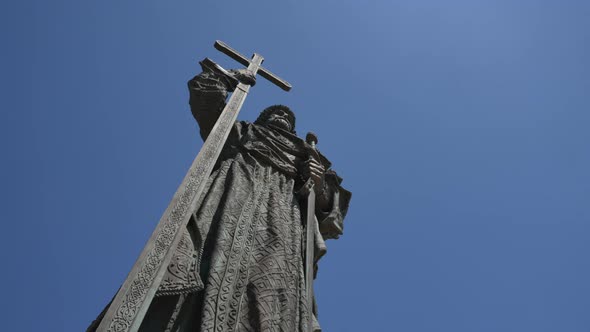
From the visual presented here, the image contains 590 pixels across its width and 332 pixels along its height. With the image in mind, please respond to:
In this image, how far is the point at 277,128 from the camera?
20.7 feet

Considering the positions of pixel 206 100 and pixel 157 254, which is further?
pixel 206 100

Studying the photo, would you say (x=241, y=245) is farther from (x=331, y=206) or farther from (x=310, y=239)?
(x=331, y=206)

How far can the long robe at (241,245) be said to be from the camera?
3025mm

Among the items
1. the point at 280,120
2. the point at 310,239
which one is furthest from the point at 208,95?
the point at 310,239

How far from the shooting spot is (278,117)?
6.71 metres

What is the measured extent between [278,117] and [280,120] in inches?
4.3

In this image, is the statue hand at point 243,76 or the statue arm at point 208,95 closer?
the statue arm at point 208,95

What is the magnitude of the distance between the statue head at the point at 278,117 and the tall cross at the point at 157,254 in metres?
2.08

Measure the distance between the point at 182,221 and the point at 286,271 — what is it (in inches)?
33.7

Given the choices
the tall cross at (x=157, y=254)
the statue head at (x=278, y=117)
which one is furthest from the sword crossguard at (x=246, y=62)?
the tall cross at (x=157, y=254)

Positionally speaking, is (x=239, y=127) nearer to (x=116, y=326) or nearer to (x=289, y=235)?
(x=289, y=235)

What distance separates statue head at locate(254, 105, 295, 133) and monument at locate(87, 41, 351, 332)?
46cm

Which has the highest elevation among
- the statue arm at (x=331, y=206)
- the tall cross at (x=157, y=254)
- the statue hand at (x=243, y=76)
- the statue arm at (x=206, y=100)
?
the statue hand at (x=243, y=76)

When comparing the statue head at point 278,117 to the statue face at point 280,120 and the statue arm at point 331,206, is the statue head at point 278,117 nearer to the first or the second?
the statue face at point 280,120
